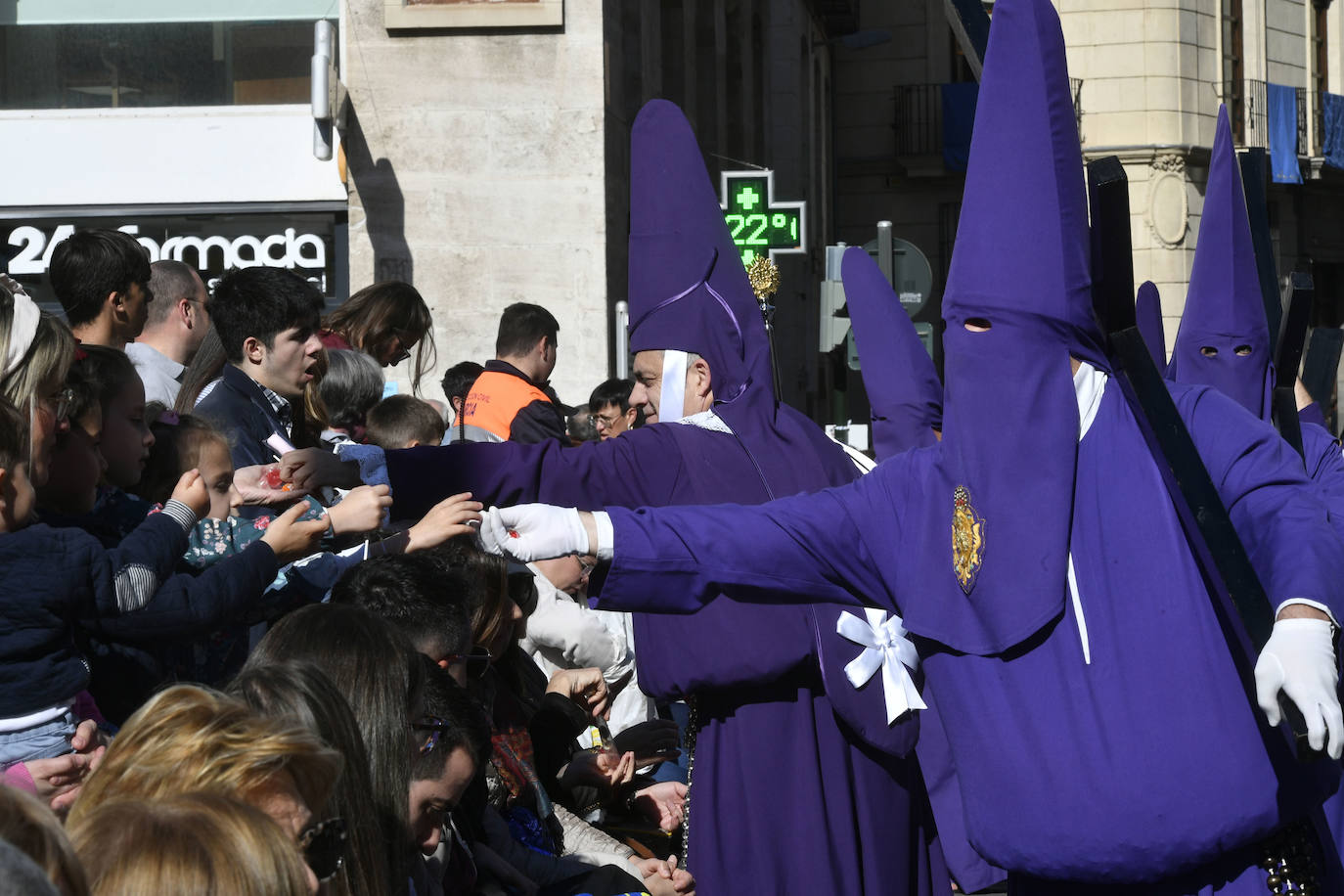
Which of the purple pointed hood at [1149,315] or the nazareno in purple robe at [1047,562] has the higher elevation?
the purple pointed hood at [1149,315]

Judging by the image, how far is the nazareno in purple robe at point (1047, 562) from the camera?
3.31 meters

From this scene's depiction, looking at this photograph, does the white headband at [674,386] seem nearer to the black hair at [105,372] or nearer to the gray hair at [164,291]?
the black hair at [105,372]

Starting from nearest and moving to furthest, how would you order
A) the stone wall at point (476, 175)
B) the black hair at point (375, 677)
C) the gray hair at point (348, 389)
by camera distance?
the black hair at point (375, 677)
the gray hair at point (348, 389)
the stone wall at point (476, 175)

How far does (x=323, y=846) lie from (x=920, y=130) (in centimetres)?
3494

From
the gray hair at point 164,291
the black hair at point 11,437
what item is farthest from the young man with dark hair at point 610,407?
the black hair at point 11,437

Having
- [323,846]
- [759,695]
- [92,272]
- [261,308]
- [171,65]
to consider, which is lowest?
[759,695]

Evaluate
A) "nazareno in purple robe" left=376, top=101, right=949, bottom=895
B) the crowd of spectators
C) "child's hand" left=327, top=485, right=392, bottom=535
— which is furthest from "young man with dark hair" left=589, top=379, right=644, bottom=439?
"child's hand" left=327, top=485, right=392, bottom=535

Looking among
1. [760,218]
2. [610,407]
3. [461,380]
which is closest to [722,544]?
[461,380]

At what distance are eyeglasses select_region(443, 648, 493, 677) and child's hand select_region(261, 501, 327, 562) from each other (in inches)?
16.0

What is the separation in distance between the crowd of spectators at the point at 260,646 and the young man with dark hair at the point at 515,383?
1042 mm

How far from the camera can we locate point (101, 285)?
5.28m

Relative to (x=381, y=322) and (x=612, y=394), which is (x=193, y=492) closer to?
(x=381, y=322)

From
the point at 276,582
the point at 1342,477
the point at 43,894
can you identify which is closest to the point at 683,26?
the point at 1342,477

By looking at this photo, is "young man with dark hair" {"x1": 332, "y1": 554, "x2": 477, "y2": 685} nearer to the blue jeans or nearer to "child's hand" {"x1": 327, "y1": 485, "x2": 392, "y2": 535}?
"child's hand" {"x1": 327, "y1": 485, "x2": 392, "y2": 535}
